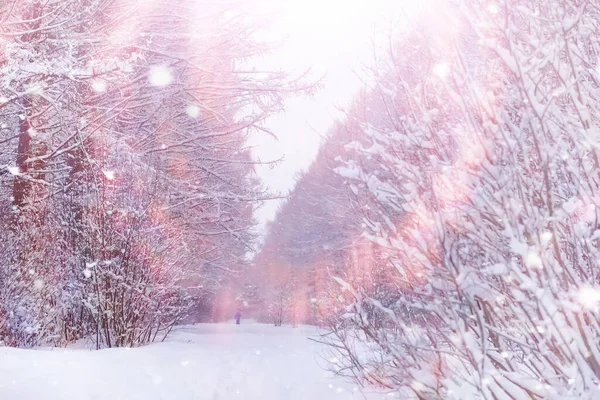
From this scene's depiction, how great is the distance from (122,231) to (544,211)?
6.30 m

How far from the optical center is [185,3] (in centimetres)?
1009

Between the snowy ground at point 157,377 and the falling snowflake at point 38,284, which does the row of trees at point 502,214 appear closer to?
the snowy ground at point 157,377

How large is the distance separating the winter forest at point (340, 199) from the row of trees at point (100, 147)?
4 cm

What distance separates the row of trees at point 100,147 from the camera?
22.5 feet

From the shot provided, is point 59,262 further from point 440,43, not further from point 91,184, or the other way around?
point 440,43

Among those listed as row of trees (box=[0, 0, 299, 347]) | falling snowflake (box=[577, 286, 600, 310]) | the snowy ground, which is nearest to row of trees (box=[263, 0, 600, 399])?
falling snowflake (box=[577, 286, 600, 310])

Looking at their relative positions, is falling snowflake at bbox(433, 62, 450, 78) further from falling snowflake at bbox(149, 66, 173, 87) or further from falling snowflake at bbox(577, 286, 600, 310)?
falling snowflake at bbox(149, 66, 173, 87)

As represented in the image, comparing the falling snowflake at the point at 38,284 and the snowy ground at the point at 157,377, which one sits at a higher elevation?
the falling snowflake at the point at 38,284

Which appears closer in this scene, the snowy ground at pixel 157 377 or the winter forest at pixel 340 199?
the winter forest at pixel 340 199

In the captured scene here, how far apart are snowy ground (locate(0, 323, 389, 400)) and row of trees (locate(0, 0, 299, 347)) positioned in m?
1.46

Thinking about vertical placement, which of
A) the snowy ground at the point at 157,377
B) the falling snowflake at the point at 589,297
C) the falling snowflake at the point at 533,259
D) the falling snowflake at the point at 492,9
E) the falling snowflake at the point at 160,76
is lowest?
the snowy ground at the point at 157,377

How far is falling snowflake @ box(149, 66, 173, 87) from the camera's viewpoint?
1014 cm

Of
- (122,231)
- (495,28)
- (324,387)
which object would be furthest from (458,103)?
(122,231)

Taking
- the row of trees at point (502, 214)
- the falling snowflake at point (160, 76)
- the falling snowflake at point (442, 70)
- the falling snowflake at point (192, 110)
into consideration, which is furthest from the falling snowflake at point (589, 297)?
the falling snowflake at point (192, 110)
